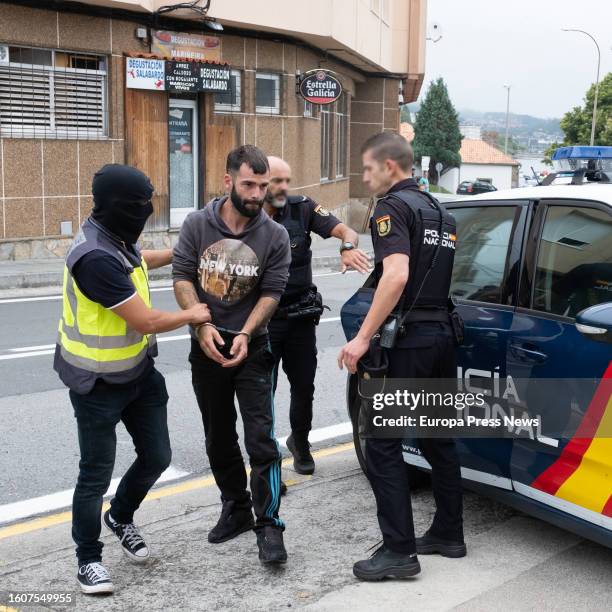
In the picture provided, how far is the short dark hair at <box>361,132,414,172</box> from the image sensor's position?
3943mm

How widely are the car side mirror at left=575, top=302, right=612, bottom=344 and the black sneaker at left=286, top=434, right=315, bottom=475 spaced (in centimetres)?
Result: 221

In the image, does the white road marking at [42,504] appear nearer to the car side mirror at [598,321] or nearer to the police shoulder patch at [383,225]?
the police shoulder patch at [383,225]

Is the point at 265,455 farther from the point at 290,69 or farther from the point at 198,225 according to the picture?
the point at 290,69

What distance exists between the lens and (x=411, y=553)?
3.87 meters

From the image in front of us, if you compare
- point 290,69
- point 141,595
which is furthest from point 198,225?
point 290,69

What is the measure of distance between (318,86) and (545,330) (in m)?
17.2

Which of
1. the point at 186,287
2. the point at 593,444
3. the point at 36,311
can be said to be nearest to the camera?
the point at 593,444

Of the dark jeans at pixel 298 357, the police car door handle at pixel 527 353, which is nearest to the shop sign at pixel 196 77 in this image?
the dark jeans at pixel 298 357

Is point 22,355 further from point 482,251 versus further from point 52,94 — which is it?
point 52,94

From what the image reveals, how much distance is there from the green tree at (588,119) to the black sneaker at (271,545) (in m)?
53.5

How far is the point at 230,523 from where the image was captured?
4.35m

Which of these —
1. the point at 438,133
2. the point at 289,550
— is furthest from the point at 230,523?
the point at 438,133

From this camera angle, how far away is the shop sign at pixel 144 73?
16.4 metres

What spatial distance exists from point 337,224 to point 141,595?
228cm
